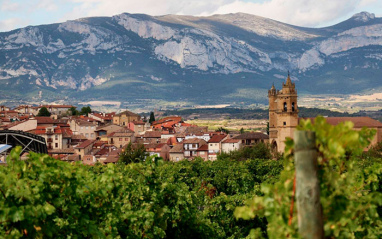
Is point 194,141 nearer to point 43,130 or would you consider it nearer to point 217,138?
Result: point 217,138

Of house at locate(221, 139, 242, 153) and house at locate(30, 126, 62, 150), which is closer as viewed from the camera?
house at locate(221, 139, 242, 153)

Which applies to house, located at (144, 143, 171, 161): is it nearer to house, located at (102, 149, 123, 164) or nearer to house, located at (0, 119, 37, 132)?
house, located at (102, 149, 123, 164)

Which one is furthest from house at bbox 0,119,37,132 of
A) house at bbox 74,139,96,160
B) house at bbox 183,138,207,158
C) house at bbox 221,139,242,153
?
house at bbox 221,139,242,153

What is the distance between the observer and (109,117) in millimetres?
133625

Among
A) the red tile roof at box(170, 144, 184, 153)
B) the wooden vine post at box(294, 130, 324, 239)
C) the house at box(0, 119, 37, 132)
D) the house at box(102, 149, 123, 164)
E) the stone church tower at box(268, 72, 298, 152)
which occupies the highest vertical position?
the wooden vine post at box(294, 130, 324, 239)

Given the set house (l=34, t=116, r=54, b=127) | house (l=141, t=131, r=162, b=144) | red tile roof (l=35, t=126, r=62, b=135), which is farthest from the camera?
house (l=34, t=116, r=54, b=127)

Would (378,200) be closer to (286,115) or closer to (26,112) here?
(286,115)

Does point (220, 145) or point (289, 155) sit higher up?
point (289, 155)

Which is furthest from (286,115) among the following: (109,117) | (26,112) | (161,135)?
(26,112)

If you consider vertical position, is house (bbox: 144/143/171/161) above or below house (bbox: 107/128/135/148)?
below

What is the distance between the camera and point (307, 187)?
18.8ft

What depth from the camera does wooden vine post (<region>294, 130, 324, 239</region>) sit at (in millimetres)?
5680

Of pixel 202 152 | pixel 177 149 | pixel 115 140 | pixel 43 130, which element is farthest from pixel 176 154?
pixel 43 130

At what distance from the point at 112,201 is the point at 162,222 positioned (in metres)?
1.89
